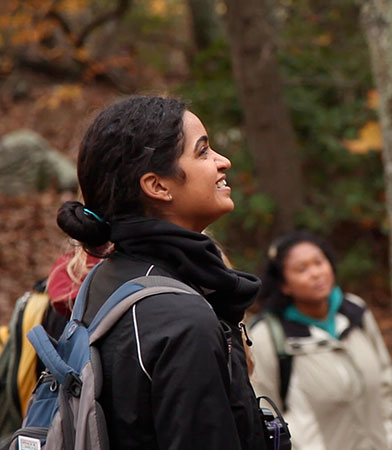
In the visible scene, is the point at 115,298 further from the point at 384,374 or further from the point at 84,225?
the point at 384,374

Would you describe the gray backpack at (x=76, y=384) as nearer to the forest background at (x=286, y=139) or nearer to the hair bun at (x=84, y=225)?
the hair bun at (x=84, y=225)

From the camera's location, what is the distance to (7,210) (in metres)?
11.7

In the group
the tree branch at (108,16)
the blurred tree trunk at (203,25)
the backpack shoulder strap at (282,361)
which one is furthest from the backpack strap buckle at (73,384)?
the tree branch at (108,16)

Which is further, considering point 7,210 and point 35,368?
point 7,210

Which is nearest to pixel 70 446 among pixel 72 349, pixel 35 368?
pixel 72 349

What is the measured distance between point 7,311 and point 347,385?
5.17 metres

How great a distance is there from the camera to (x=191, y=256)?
1.87 metres

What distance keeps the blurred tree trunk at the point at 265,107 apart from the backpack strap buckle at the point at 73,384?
23.5ft

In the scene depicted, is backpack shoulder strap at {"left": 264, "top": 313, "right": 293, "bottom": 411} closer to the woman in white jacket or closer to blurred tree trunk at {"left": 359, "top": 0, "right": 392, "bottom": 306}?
the woman in white jacket

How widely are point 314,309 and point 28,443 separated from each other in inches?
100

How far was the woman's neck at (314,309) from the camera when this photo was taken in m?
4.23

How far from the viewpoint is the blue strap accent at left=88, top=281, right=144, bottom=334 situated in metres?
1.81

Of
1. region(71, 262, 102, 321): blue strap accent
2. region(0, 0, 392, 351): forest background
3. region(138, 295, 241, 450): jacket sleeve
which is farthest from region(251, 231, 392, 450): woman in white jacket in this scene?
region(0, 0, 392, 351): forest background

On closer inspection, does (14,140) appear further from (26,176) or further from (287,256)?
(287,256)
